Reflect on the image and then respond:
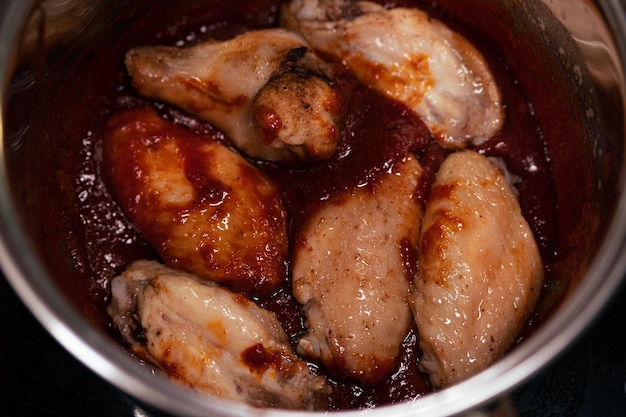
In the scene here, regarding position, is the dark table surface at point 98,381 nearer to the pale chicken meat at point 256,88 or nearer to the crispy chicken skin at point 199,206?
the crispy chicken skin at point 199,206

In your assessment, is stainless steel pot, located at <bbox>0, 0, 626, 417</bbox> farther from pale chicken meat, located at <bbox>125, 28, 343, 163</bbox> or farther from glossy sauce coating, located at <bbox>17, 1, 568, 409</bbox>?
pale chicken meat, located at <bbox>125, 28, 343, 163</bbox>

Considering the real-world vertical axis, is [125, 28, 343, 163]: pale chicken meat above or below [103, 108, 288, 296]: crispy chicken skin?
above

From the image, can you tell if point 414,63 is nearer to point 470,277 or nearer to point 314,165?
point 314,165

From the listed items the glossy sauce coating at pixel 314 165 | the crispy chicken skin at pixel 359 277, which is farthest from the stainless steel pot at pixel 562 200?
the crispy chicken skin at pixel 359 277

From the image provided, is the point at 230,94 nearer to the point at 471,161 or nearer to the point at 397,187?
the point at 397,187

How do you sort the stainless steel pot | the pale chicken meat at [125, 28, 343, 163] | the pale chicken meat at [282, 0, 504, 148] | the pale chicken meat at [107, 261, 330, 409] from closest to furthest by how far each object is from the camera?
1. the stainless steel pot
2. the pale chicken meat at [107, 261, 330, 409]
3. the pale chicken meat at [125, 28, 343, 163]
4. the pale chicken meat at [282, 0, 504, 148]

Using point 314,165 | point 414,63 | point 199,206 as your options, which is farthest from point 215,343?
point 414,63

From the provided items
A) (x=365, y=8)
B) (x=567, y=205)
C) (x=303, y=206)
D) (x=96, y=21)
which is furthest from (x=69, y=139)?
(x=567, y=205)

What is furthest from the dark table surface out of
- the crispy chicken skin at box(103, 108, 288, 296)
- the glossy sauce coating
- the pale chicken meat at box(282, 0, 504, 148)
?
the pale chicken meat at box(282, 0, 504, 148)
